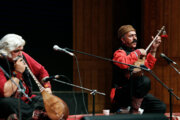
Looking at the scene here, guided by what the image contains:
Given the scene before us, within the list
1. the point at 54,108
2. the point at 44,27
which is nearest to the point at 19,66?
the point at 54,108

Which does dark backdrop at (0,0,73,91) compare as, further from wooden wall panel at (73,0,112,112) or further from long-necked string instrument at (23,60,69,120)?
long-necked string instrument at (23,60,69,120)

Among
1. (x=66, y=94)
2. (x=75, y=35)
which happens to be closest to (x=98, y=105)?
(x=75, y=35)

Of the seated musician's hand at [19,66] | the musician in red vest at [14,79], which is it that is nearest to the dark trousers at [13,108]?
the musician in red vest at [14,79]

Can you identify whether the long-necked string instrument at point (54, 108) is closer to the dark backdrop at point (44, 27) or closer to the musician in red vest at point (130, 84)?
the musician in red vest at point (130, 84)

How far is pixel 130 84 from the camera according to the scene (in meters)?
3.71

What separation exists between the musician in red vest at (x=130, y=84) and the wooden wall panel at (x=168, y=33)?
1.71 metres

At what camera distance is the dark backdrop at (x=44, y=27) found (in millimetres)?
5517

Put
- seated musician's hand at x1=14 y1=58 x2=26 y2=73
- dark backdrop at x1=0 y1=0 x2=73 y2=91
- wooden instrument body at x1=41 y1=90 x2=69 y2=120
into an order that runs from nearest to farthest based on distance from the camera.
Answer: seated musician's hand at x1=14 y1=58 x2=26 y2=73, wooden instrument body at x1=41 y1=90 x2=69 y2=120, dark backdrop at x1=0 y1=0 x2=73 y2=91

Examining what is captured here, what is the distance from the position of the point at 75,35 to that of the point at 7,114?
3182 millimetres

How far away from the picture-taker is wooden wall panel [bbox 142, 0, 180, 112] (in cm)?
560

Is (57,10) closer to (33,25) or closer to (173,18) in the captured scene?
(33,25)

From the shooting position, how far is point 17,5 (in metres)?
5.56

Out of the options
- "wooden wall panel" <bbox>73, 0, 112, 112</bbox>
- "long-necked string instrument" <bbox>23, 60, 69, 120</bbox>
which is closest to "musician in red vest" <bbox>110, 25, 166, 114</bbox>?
"long-necked string instrument" <bbox>23, 60, 69, 120</bbox>

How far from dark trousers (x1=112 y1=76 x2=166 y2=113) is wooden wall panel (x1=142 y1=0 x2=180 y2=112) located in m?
1.75
